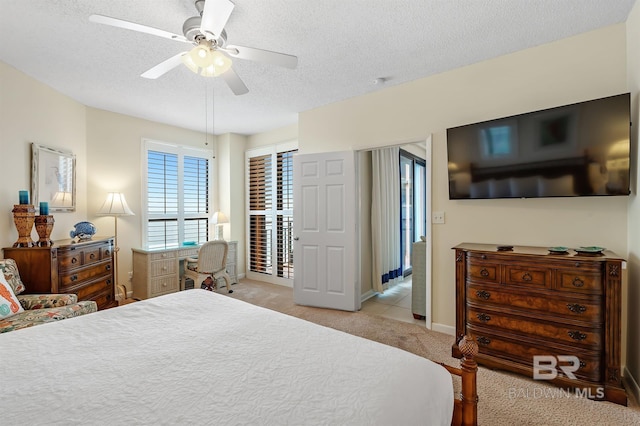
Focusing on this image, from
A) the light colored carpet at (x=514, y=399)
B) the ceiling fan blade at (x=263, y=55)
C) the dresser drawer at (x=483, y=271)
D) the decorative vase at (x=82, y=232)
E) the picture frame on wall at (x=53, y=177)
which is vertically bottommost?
the light colored carpet at (x=514, y=399)

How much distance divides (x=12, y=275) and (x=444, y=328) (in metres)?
4.03

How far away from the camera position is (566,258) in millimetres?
2027

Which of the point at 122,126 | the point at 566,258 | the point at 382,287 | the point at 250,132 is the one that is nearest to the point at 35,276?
the point at 122,126

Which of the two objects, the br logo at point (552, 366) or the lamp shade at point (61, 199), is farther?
the lamp shade at point (61, 199)

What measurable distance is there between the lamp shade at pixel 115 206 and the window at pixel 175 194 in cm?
54

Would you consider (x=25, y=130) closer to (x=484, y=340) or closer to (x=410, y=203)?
(x=484, y=340)

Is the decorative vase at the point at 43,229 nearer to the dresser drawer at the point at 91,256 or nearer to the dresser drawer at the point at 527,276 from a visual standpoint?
the dresser drawer at the point at 91,256

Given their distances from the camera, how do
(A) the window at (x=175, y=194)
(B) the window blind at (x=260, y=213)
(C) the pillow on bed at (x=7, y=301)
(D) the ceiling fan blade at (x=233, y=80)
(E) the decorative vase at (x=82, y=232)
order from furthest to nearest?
(B) the window blind at (x=260, y=213) < (A) the window at (x=175, y=194) < (E) the decorative vase at (x=82, y=232) < (C) the pillow on bed at (x=7, y=301) < (D) the ceiling fan blade at (x=233, y=80)

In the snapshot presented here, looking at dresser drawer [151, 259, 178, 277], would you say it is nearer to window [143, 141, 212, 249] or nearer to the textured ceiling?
window [143, 141, 212, 249]

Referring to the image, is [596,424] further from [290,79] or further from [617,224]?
[290,79]

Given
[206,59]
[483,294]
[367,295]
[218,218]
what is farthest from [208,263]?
[483,294]

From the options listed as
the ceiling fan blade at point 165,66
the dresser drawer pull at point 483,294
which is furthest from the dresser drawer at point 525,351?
the ceiling fan blade at point 165,66

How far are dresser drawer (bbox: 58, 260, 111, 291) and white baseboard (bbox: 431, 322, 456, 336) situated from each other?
376 centimetres

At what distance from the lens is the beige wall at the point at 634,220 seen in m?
1.99
